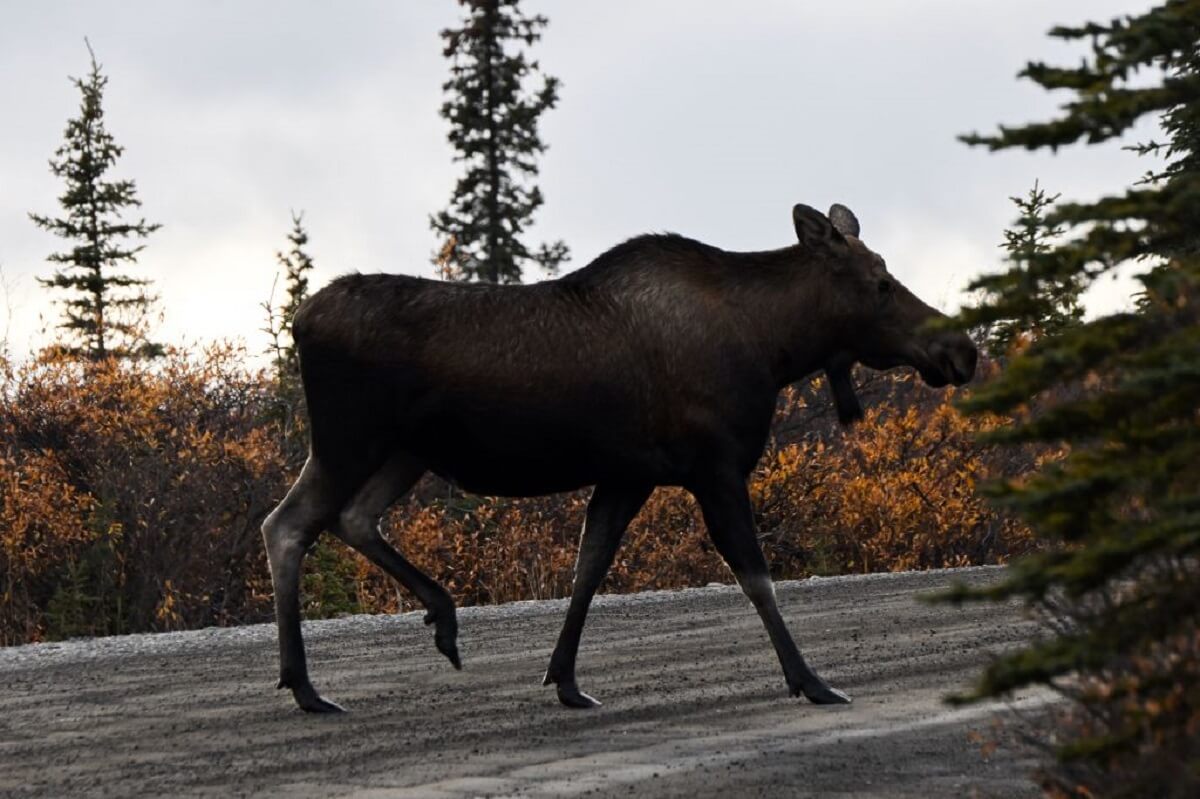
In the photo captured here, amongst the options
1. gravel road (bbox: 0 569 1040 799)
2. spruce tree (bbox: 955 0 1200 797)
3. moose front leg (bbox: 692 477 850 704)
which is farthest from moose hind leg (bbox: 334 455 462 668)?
spruce tree (bbox: 955 0 1200 797)

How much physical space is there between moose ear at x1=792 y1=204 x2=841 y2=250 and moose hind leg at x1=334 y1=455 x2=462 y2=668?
2.34 meters

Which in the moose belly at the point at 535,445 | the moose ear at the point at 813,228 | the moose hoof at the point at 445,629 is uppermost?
the moose ear at the point at 813,228

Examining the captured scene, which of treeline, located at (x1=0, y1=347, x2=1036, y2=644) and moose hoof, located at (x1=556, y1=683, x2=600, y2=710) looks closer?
moose hoof, located at (x1=556, y1=683, x2=600, y2=710)

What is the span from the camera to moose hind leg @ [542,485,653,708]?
30.2ft

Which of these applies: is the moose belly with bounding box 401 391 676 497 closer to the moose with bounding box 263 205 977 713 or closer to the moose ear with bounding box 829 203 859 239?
the moose with bounding box 263 205 977 713

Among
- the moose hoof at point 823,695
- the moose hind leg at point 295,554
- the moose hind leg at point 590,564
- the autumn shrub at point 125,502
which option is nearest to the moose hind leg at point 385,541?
the moose hind leg at point 295,554

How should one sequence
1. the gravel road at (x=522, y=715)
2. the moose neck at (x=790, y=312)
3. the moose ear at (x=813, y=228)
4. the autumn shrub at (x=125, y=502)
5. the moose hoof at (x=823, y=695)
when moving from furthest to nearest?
the autumn shrub at (x=125, y=502) → the moose ear at (x=813, y=228) → the moose neck at (x=790, y=312) → the moose hoof at (x=823, y=695) → the gravel road at (x=522, y=715)

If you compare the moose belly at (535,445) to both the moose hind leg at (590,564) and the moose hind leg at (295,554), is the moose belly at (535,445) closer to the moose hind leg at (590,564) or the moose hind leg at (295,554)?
the moose hind leg at (590,564)

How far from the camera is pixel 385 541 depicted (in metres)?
9.63

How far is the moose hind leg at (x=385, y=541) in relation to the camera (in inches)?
378

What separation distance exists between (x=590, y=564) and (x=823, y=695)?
4.48 feet

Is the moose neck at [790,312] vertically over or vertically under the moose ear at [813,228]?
under

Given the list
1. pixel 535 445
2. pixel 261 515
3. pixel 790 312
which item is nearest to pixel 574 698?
pixel 535 445

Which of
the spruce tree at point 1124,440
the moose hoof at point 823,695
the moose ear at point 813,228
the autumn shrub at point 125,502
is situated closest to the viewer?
the spruce tree at point 1124,440
